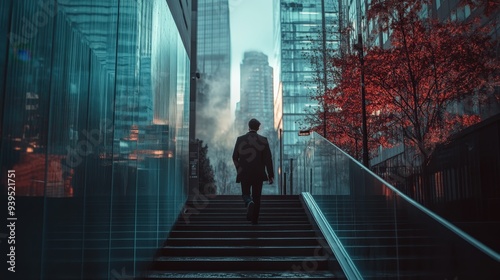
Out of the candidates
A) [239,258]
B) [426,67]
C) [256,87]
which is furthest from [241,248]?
[256,87]

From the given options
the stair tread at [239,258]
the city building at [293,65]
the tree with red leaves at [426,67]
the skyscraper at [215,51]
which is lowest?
the stair tread at [239,258]

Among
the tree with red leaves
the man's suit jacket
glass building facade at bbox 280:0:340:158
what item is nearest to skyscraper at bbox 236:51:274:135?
glass building facade at bbox 280:0:340:158

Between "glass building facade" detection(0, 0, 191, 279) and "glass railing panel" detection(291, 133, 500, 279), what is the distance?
2331mm

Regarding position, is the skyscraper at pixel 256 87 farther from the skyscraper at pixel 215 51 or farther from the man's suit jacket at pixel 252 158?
the man's suit jacket at pixel 252 158

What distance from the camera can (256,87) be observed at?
161 meters

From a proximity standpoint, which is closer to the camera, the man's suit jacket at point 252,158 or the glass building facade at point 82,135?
the glass building facade at point 82,135

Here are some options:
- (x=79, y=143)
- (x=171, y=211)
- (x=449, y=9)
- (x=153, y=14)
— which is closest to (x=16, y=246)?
(x=79, y=143)

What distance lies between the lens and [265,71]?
16600 cm

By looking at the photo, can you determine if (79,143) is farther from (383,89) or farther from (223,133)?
(223,133)

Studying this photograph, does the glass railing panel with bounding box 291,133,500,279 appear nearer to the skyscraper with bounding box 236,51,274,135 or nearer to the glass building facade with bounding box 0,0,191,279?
the glass building facade with bounding box 0,0,191,279

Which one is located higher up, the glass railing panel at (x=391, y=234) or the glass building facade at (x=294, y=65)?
the glass building facade at (x=294, y=65)

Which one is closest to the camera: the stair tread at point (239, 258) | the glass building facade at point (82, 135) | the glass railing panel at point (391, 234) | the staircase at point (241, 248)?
the glass building facade at point (82, 135)

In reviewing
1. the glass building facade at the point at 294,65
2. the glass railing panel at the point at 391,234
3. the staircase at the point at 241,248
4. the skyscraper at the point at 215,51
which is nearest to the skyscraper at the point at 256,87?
the skyscraper at the point at 215,51

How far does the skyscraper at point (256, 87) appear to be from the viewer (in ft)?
494
